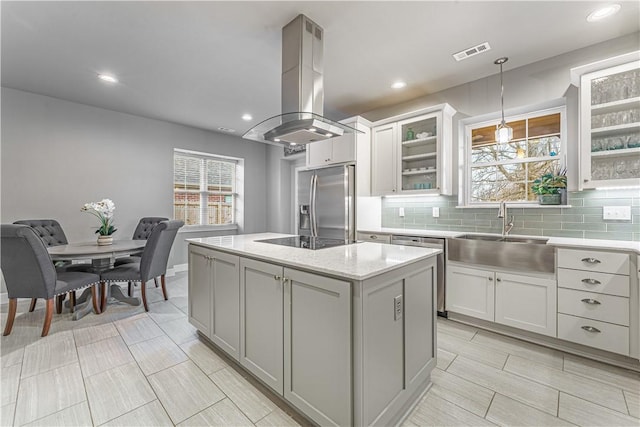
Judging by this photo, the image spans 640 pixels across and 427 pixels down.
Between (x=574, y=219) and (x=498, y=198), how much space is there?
72 centimetres

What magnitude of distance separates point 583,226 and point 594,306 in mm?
857

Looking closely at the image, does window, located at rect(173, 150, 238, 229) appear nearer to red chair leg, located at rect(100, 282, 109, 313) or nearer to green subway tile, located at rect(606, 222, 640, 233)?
red chair leg, located at rect(100, 282, 109, 313)

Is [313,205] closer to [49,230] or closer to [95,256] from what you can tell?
[95,256]

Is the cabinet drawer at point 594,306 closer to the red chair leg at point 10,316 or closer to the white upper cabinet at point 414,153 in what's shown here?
the white upper cabinet at point 414,153

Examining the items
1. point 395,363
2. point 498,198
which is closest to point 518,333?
point 498,198

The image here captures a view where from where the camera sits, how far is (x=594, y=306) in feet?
6.93

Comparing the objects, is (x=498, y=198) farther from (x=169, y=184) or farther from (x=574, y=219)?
(x=169, y=184)

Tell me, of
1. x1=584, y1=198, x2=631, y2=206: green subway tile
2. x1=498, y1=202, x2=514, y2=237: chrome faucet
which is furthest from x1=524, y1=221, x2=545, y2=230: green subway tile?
x1=584, y1=198, x2=631, y2=206: green subway tile

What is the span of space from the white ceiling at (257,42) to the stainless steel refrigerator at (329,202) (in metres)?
1.10

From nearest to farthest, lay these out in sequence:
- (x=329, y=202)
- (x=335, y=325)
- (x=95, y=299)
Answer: (x=335, y=325) < (x=95, y=299) < (x=329, y=202)

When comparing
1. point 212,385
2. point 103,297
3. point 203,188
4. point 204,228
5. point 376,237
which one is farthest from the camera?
point 203,188

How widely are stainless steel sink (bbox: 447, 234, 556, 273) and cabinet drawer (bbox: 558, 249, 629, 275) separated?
75mm

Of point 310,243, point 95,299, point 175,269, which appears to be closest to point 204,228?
point 175,269

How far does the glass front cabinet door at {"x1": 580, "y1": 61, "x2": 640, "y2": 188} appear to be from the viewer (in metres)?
2.25
